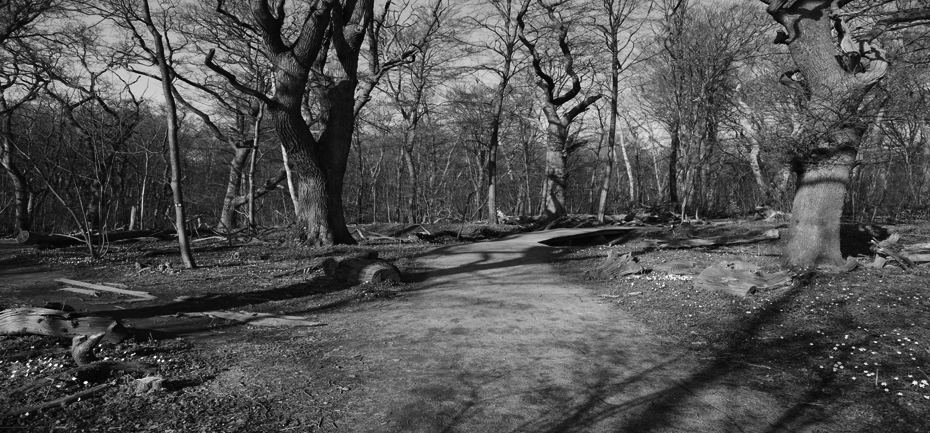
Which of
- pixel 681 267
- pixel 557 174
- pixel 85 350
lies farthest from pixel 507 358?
pixel 557 174

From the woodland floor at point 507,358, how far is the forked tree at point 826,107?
0.76 metres

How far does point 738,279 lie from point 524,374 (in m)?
4.10

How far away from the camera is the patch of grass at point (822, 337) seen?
12.4ft

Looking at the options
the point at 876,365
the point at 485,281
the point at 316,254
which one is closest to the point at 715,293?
the point at 876,365

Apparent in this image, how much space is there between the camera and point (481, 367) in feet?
14.6

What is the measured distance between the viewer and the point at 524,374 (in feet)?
14.1

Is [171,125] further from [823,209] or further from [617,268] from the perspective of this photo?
[823,209]

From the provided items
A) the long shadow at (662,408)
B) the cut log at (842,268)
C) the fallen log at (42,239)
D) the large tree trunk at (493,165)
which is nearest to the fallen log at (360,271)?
the long shadow at (662,408)

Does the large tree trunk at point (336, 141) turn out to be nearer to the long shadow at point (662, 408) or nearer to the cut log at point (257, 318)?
the cut log at point (257, 318)

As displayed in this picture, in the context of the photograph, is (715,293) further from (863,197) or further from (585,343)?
(863,197)

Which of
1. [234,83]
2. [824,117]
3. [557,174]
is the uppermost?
[234,83]

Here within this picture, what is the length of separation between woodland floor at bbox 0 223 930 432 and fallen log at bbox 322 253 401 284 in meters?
0.28

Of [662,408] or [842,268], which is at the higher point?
[842,268]

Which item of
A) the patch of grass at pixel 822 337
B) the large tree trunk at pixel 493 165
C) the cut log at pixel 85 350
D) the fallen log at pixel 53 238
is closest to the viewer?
the patch of grass at pixel 822 337
